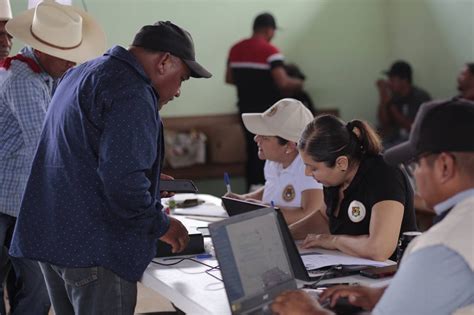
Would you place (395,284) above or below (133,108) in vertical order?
below

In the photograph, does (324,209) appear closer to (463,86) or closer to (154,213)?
(154,213)

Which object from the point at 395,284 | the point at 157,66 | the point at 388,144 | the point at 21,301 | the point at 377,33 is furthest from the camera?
the point at 377,33

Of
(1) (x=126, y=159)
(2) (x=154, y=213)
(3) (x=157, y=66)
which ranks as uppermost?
(3) (x=157, y=66)

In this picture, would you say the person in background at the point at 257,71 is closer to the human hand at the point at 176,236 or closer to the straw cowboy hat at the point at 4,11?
the straw cowboy hat at the point at 4,11

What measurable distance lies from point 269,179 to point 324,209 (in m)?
0.56

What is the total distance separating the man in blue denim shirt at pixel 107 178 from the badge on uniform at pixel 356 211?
656 mm

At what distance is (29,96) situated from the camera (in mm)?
2973

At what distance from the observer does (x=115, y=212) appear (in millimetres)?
2193

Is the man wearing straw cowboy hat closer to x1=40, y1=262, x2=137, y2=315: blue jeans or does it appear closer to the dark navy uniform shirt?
x1=40, y1=262, x2=137, y2=315: blue jeans

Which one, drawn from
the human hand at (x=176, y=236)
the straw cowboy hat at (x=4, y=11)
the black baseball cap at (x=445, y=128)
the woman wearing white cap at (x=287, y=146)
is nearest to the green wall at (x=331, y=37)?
the straw cowboy hat at (x=4, y=11)

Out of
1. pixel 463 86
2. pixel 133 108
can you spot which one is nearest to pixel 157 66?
pixel 133 108

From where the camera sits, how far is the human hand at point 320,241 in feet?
8.78

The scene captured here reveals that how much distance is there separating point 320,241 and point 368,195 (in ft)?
0.76

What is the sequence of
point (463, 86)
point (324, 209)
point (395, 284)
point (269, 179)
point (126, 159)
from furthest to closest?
point (463, 86)
point (269, 179)
point (324, 209)
point (126, 159)
point (395, 284)
